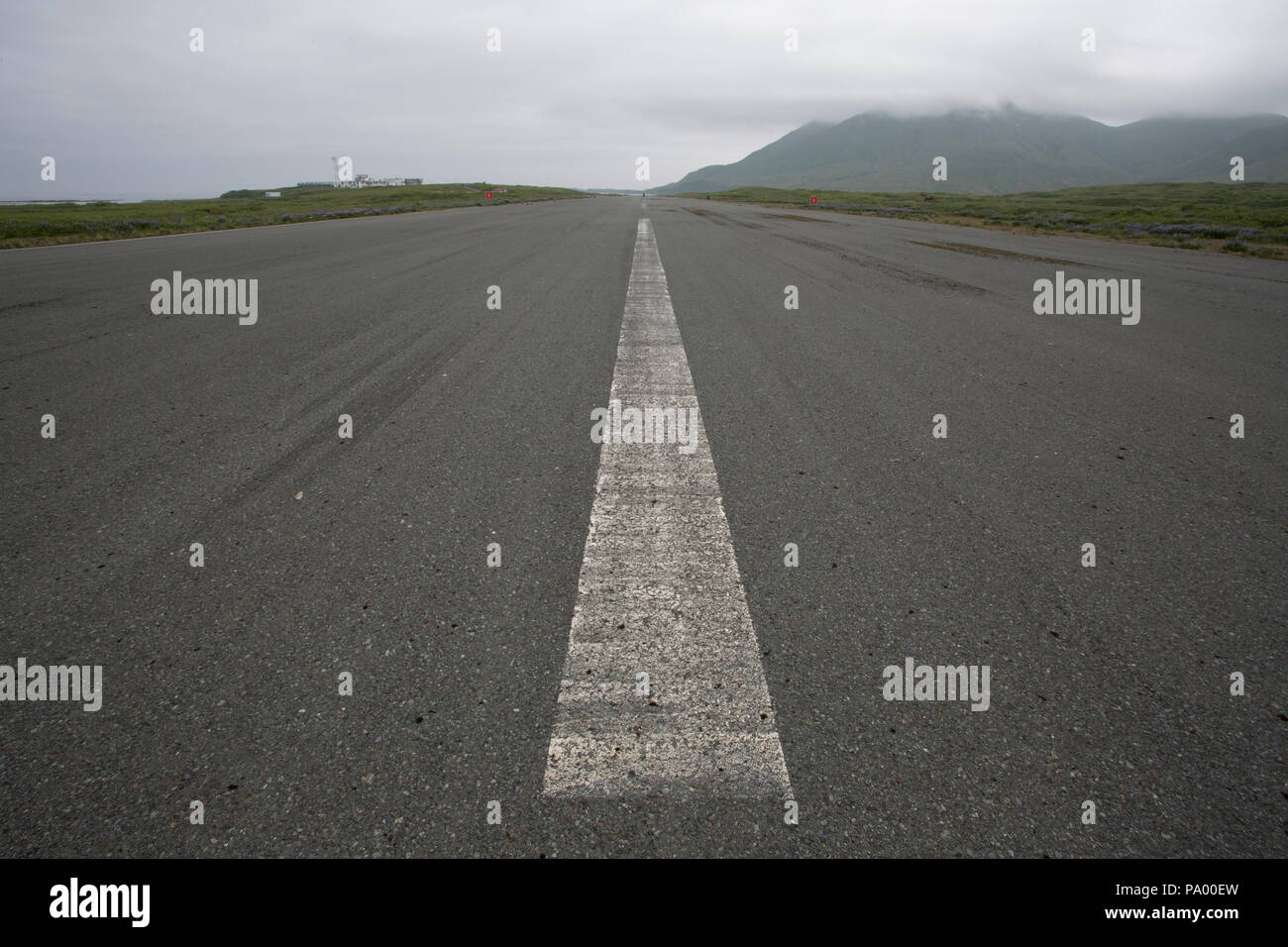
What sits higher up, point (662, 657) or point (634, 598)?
point (634, 598)

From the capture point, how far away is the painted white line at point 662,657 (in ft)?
5.91

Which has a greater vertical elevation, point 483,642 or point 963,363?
point 963,363

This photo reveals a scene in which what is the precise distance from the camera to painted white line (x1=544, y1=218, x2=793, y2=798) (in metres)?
1.80

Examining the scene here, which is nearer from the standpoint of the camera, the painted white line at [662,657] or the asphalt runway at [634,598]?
the asphalt runway at [634,598]

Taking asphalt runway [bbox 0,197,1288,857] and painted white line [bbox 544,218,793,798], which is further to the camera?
painted white line [bbox 544,218,793,798]

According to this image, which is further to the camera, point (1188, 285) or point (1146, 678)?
point (1188, 285)

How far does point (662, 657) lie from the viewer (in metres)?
2.24

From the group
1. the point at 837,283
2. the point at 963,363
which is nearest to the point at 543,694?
the point at 963,363

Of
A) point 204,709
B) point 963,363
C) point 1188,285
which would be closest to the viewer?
point 204,709

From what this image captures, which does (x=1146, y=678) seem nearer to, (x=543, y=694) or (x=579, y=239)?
(x=543, y=694)
